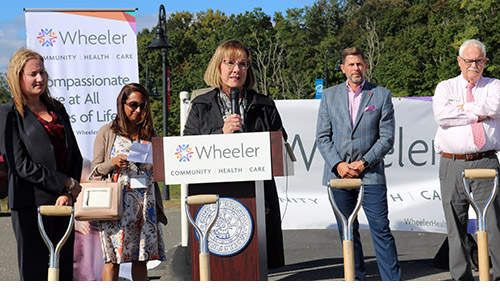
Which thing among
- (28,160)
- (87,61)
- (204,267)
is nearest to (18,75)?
(28,160)

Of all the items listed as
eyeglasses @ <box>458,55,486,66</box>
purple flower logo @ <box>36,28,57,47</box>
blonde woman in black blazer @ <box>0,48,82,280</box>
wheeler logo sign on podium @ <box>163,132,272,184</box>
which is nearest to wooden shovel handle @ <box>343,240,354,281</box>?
wheeler logo sign on podium @ <box>163,132,272,184</box>

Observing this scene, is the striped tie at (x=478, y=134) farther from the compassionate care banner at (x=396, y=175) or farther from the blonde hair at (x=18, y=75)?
the blonde hair at (x=18, y=75)

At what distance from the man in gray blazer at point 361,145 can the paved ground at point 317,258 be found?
3.01ft

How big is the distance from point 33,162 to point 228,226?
1.26 m

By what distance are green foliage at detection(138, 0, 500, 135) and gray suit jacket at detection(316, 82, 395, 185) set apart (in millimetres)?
27021

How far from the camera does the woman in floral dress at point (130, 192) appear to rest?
4910 millimetres

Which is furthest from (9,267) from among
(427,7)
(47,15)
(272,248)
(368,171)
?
(427,7)

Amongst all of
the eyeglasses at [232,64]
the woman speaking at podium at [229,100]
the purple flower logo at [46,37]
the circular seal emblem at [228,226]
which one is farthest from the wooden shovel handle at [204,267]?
the purple flower logo at [46,37]

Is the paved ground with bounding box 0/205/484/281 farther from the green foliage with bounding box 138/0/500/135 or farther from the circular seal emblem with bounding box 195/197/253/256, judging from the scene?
the green foliage with bounding box 138/0/500/135

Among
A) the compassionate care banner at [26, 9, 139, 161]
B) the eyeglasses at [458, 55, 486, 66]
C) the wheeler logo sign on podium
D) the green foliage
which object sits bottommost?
the wheeler logo sign on podium

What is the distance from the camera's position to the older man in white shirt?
5074 millimetres

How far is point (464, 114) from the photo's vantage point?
5105 mm

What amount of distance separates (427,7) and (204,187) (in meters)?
63.0
